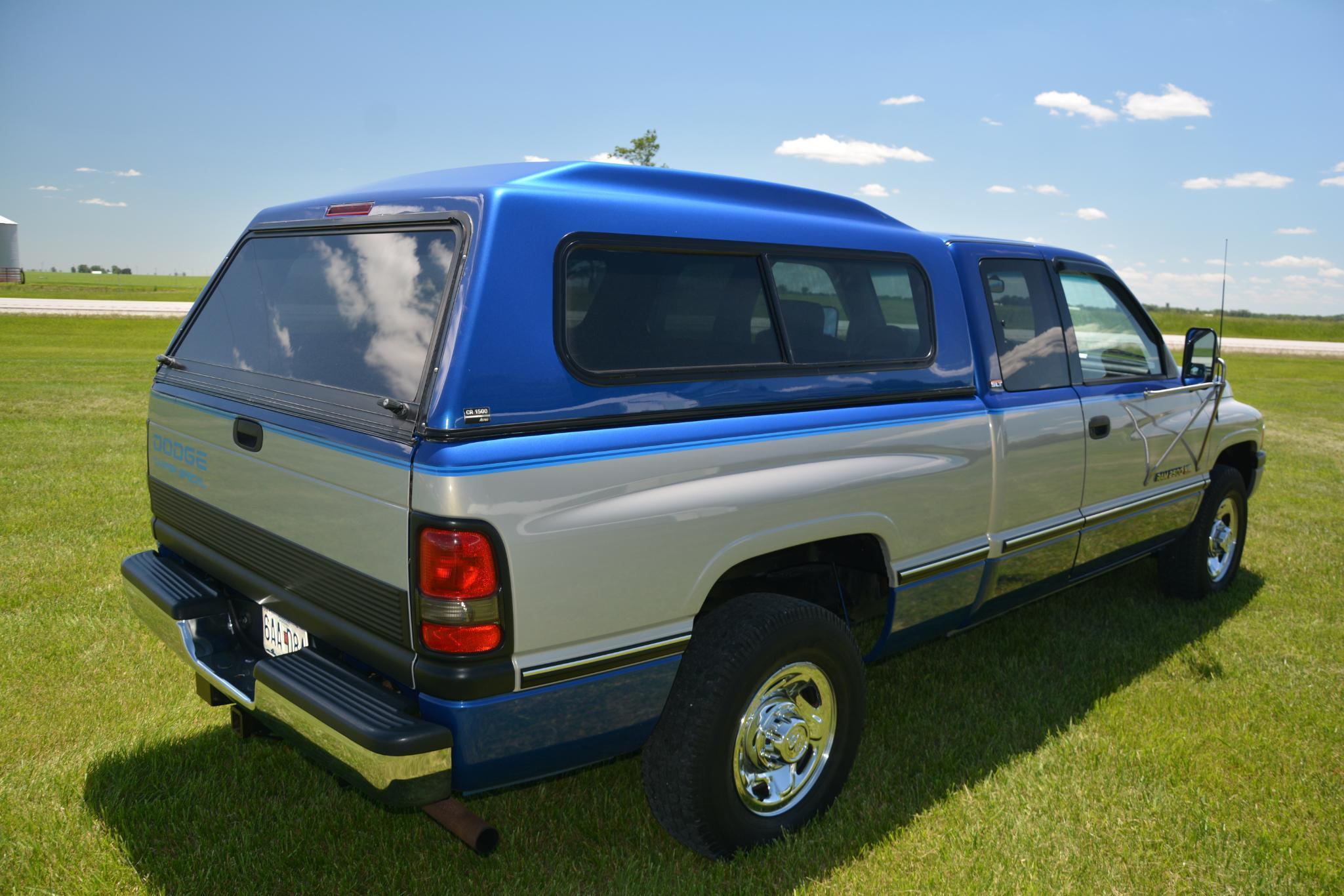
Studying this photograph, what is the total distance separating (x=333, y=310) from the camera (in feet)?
9.18

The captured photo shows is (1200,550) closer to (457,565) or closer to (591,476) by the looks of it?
(591,476)

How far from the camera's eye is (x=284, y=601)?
2764 millimetres

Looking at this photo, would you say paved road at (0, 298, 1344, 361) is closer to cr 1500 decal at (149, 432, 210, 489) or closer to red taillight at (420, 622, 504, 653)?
cr 1500 decal at (149, 432, 210, 489)

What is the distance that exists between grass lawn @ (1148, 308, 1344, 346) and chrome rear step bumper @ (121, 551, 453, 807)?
132ft

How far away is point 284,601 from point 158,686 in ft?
Result: 5.78

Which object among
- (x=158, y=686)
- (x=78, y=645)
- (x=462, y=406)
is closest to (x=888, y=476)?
A: (x=462, y=406)

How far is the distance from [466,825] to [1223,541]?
505 cm

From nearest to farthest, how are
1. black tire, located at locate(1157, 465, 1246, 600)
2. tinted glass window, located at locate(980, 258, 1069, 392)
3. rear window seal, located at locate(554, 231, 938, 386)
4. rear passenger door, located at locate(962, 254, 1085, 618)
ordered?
rear window seal, located at locate(554, 231, 938, 386) → rear passenger door, located at locate(962, 254, 1085, 618) → tinted glass window, located at locate(980, 258, 1069, 392) → black tire, located at locate(1157, 465, 1246, 600)

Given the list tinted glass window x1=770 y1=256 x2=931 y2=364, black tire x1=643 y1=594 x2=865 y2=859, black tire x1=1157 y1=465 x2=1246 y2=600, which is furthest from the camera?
black tire x1=1157 y1=465 x2=1246 y2=600

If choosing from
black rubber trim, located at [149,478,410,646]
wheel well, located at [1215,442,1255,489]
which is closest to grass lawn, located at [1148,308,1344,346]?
wheel well, located at [1215,442,1255,489]

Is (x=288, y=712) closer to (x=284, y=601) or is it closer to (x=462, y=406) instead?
(x=284, y=601)

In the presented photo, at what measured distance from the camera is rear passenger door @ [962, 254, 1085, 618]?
3.72 m

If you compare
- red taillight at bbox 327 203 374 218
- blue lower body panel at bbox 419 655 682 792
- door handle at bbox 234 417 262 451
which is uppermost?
red taillight at bbox 327 203 374 218

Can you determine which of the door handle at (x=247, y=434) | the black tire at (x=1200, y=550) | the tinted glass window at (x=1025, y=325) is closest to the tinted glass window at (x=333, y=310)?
the door handle at (x=247, y=434)
